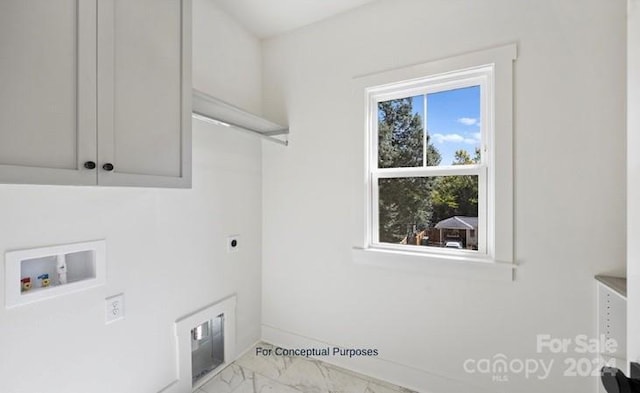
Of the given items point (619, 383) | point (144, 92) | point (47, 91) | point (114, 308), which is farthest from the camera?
point (114, 308)

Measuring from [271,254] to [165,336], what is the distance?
0.92 m

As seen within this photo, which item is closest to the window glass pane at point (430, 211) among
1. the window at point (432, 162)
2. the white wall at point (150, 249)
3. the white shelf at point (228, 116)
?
the window at point (432, 162)

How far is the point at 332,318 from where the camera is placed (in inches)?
81.0

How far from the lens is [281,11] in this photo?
1993 mm

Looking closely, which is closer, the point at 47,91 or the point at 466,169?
the point at 47,91

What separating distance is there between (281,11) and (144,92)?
1315mm

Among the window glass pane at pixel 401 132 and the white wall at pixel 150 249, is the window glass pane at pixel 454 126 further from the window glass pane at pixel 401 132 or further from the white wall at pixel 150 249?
the white wall at pixel 150 249

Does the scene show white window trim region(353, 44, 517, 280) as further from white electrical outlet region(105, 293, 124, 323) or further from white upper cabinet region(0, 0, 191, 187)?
white electrical outlet region(105, 293, 124, 323)

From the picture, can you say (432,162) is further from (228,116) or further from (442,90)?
(228,116)

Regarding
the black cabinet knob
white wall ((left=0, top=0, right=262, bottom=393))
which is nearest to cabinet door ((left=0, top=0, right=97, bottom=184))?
white wall ((left=0, top=0, right=262, bottom=393))

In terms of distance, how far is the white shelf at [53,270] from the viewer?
1071mm

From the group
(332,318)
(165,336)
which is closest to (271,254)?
(332,318)

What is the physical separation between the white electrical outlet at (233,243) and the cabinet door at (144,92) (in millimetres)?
800
